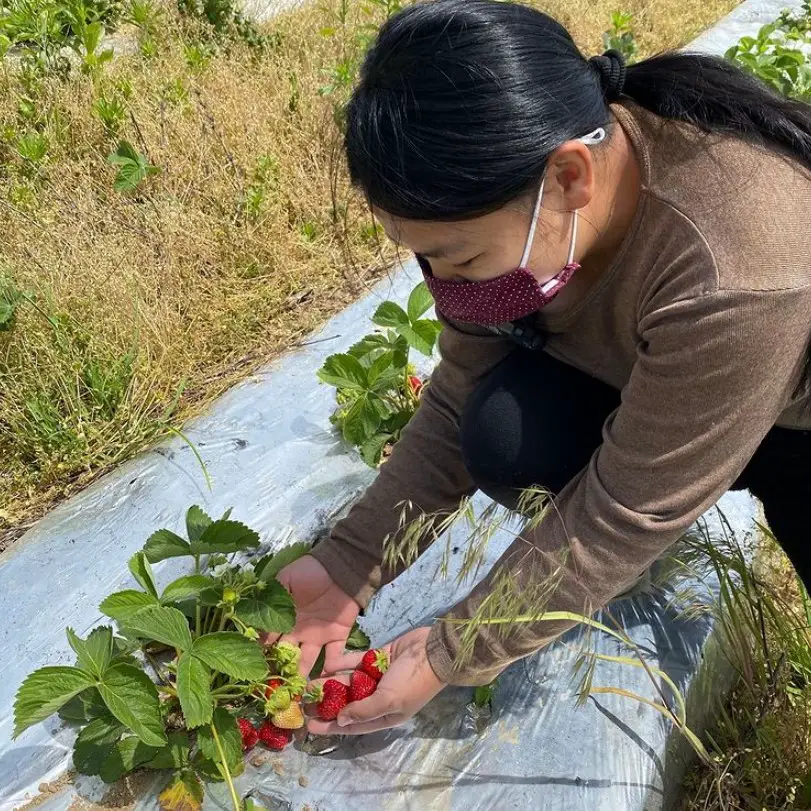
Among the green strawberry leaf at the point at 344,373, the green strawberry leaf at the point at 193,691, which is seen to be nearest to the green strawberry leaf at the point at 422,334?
the green strawberry leaf at the point at 344,373

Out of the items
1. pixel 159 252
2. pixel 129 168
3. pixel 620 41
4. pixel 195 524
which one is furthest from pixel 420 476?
pixel 620 41

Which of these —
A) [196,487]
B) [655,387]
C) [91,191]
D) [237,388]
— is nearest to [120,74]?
[91,191]

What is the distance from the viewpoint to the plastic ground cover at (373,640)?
1313 mm

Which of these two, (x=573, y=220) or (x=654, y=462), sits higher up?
(x=573, y=220)

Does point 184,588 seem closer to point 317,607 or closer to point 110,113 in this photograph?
point 317,607

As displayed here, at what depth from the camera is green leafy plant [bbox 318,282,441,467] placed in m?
1.77

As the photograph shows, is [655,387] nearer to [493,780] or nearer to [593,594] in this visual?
[593,594]

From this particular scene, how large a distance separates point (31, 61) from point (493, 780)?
318 centimetres

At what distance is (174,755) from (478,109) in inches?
41.2

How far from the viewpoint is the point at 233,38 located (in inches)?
142

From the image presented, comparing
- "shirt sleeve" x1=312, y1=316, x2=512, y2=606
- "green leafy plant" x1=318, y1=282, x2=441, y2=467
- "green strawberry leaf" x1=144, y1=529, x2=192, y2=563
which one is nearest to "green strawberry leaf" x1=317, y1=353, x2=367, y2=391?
"green leafy plant" x1=318, y1=282, x2=441, y2=467

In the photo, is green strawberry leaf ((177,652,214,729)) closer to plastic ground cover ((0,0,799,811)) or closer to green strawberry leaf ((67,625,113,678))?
green strawberry leaf ((67,625,113,678))

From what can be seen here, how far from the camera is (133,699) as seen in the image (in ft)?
3.90

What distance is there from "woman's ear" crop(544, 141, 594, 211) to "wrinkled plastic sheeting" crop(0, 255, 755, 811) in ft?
1.58
